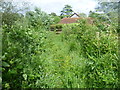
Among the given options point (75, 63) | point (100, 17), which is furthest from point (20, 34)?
point (100, 17)

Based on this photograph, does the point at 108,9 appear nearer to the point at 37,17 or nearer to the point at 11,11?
the point at 37,17

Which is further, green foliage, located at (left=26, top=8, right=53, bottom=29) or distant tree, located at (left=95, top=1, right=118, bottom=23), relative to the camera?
green foliage, located at (left=26, top=8, right=53, bottom=29)

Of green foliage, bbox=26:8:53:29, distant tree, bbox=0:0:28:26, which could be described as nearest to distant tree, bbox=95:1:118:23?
green foliage, bbox=26:8:53:29

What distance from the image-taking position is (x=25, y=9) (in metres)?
4.95

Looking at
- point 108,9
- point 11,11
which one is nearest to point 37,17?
point 11,11

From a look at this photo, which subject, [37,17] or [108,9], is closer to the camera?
[108,9]

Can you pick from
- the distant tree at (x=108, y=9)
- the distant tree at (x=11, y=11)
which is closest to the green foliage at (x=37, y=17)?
the distant tree at (x=11, y=11)

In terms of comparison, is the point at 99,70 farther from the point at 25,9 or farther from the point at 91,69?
the point at 25,9

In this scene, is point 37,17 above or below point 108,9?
above

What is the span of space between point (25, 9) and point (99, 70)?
153 inches

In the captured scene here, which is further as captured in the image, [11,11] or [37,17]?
[37,17]

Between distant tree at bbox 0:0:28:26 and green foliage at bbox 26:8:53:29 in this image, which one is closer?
distant tree at bbox 0:0:28:26

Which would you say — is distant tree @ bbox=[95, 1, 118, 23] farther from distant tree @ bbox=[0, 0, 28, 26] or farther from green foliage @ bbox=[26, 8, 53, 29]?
distant tree @ bbox=[0, 0, 28, 26]

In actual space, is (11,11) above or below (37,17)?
below
